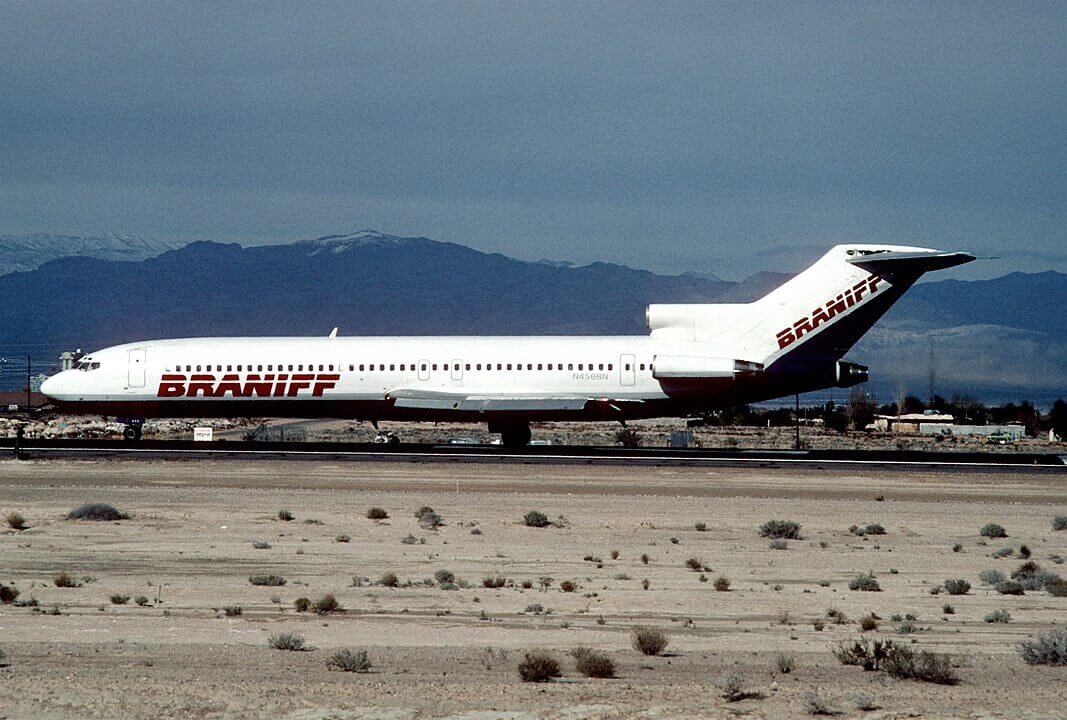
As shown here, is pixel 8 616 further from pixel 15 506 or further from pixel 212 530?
pixel 15 506

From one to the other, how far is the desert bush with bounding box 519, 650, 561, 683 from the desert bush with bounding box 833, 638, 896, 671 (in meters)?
3.35

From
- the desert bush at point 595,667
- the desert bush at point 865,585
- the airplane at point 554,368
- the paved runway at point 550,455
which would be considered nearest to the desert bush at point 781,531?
the desert bush at point 865,585

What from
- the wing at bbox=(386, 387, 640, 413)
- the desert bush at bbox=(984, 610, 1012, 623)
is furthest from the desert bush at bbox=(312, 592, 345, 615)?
the wing at bbox=(386, 387, 640, 413)

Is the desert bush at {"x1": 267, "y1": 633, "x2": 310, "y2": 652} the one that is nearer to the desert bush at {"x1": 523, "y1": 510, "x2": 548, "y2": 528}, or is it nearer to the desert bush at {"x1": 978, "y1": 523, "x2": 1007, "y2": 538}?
the desert bush at {"x1": 523, "y1": 510, "x2": 548, "y2": 528}

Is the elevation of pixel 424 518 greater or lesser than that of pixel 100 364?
lesser

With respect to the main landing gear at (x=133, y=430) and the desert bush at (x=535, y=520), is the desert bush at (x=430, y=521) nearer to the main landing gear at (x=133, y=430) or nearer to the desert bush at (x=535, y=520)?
the desert bush at (x=535, y=520)

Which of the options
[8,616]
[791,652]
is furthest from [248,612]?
[791,652]

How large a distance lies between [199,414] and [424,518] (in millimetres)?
24295

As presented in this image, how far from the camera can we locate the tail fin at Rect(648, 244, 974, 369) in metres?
49.1

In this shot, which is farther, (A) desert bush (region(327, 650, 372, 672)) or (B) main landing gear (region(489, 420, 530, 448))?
(B) main landing gear (region(489, 420, 530, 448))

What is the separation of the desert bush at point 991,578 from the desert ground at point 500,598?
323 mm

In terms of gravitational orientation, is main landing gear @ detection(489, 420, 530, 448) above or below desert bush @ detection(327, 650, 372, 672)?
above

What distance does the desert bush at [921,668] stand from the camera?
47.2 feet

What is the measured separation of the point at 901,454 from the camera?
163 feet
